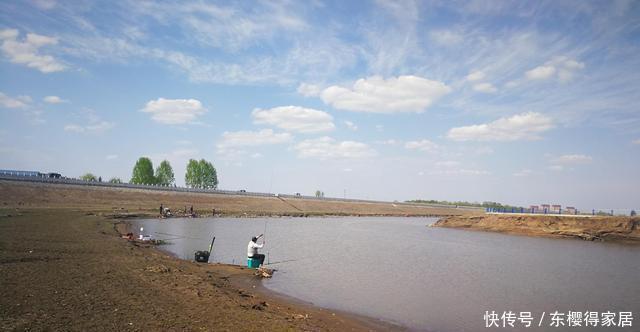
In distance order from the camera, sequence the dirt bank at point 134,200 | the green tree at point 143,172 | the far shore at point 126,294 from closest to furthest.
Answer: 1. the far shore at point 126,294
2. the dirt bank at point 134,200
3. the green tree at point 143,172

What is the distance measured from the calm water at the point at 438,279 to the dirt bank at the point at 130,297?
2.97 metres

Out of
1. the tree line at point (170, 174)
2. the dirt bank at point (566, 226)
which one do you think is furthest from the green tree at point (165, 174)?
the dirt bank at point (566, 226)

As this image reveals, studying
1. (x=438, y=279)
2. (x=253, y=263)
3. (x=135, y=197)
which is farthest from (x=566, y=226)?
(x=135, y=197)

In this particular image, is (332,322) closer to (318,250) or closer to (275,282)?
(275,282)

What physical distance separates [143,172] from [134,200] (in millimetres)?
55886

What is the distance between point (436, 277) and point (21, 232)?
96.3 feet

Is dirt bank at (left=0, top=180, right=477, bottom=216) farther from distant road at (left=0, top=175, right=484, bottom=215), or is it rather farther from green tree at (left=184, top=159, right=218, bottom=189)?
green tree at (left=184, top=159, right=218, bottom=189)

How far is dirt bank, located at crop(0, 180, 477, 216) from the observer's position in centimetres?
6216

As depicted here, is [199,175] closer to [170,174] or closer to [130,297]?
[170,174]

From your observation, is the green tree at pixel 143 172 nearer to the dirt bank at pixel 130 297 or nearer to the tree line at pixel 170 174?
the tree line at pixel 170 174

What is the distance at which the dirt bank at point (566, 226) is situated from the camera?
58625 millimetres

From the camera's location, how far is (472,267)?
3070 centimetres

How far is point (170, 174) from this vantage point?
145500 millimetres

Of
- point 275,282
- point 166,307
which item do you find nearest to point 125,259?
point 275,282
